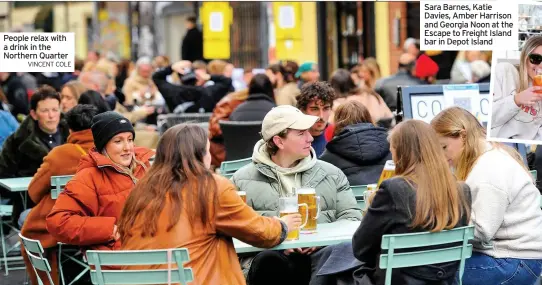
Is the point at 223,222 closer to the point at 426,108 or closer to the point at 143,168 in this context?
the point at 143,168

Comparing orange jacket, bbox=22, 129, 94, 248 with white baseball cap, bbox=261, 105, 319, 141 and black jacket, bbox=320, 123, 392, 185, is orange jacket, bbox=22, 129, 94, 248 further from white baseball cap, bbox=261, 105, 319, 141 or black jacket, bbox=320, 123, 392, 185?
black jacket, bbox=320, 123, 392, 185

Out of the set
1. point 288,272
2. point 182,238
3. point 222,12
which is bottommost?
point 288,272

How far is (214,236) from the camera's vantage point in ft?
17.4

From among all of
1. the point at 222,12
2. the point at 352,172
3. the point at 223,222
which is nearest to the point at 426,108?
the point at 352,172

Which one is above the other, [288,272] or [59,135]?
[59,135]

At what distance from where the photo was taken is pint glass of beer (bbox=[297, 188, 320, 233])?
5.87 m

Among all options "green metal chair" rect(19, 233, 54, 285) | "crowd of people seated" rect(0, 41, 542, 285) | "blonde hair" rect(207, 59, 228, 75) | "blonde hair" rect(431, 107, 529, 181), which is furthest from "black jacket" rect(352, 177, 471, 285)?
"blonde hair" rect(207, 59, 228, 75)

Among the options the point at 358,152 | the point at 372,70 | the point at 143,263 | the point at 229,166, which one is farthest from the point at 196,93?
the point at 143,263

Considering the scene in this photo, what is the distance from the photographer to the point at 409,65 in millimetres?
14055

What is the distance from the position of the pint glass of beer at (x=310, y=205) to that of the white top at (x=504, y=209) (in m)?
0.84

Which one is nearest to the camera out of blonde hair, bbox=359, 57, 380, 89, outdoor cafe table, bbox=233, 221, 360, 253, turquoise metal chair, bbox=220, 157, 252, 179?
outdoor cafe table, bbox=233, 221, 360, 253

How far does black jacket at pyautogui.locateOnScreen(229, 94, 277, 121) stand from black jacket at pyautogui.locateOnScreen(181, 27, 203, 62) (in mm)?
9110

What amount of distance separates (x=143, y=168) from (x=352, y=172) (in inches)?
66.8

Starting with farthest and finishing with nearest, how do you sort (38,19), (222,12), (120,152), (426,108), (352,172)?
(38,19) → (222,12) → (426,108) → (352,172) → (120,152)
